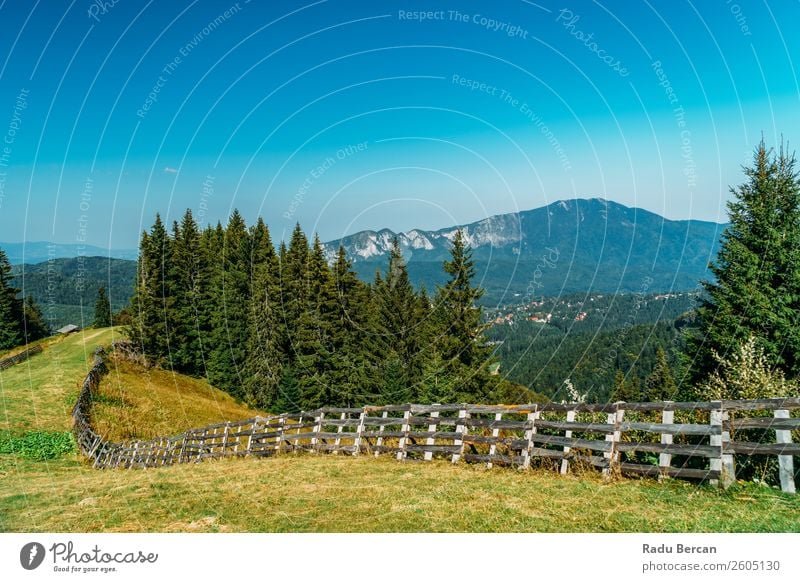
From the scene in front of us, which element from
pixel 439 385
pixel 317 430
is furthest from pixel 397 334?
pixel 317 430

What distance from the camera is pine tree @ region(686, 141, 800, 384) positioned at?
2669 cm

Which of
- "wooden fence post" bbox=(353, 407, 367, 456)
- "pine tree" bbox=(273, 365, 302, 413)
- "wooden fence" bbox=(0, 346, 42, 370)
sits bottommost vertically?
"pine tree" bbox=(273, 365, 302, 413)

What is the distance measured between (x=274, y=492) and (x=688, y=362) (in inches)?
984

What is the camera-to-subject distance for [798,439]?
11.4 m

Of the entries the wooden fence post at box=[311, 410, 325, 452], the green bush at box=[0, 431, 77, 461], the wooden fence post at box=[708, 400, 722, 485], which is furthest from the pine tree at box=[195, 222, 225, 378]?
the wooden fence post at box=[708, 400, 722, 485]

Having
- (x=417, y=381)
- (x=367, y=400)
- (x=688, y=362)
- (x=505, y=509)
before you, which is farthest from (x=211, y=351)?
(x=505, y=509)

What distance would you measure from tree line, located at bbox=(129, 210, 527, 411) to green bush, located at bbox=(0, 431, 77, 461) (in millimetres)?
25592

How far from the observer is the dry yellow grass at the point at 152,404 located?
4022 centimetres

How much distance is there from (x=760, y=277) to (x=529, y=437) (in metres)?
20.3

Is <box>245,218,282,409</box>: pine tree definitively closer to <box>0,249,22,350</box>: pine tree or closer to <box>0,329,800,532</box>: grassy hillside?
<box>0,249,22,350</box>: pine tree

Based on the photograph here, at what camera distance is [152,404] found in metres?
45.5

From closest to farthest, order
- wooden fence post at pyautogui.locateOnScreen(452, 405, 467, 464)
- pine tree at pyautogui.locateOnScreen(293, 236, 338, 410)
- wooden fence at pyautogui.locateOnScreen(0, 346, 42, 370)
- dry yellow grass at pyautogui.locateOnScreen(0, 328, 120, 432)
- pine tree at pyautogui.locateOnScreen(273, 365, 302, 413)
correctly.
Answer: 1. wooden fence post at pyautogui.locateOnScreen(452, 405, 467, 464)
2. dry yellow grass at pyautogui.locateOnScreen(0, 328, 120, 432)
3. wooden fence at pyautogui.locateOnScreen(0, 346, 42, 370)
4. pine tree at pyautogui.locateOnScreen(293, 236, 338, 410)
5. pine tree at pyautogui.locateOnScreen(273, 365, 302, 413)

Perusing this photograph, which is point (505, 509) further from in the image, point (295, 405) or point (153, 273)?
point (153, 273)

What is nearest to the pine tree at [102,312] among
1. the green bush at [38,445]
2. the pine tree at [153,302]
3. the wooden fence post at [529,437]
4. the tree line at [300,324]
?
the tree line at [300,324]
